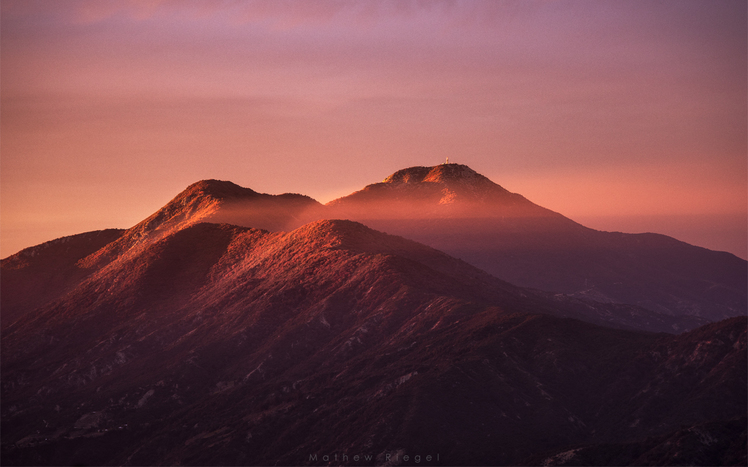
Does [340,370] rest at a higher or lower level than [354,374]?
higher

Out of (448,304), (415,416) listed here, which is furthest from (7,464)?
(448,304)

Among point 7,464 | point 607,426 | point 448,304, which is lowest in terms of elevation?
point 7,464

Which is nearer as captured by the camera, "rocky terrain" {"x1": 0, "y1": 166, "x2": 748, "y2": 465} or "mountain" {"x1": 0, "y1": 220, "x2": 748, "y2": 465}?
"rocky terrain" {"x1": 0, "y1": 166, "x2": 748, "y2": 465}

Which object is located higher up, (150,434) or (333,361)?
(333,361)

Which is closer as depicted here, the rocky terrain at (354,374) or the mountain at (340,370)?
the rocky terrain at (354,374)

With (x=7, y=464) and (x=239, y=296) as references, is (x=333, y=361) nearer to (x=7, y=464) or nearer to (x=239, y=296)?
(x=239, y=296)

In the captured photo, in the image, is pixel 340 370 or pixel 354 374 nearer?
pixel 354 374

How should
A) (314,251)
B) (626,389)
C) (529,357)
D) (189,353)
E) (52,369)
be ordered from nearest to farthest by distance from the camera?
(626,389), (529,357), (189,353), (52,369), (314,251)

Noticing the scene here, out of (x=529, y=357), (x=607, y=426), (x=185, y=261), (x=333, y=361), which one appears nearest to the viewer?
(x=607, y=426)
